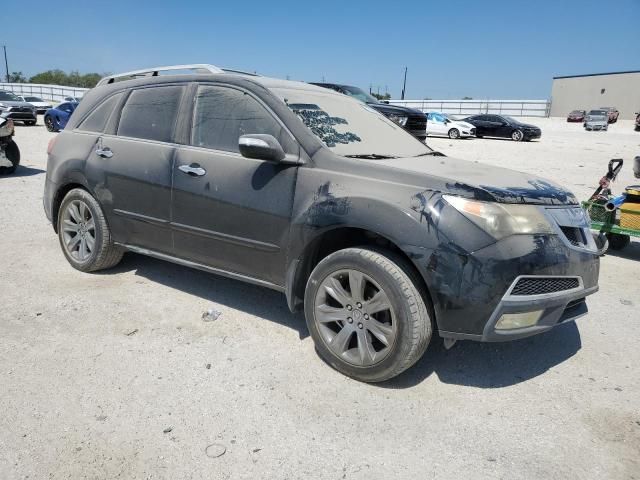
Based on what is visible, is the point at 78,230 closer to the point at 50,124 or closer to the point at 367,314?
the point at 367,314

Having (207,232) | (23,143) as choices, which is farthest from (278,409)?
(23,143)

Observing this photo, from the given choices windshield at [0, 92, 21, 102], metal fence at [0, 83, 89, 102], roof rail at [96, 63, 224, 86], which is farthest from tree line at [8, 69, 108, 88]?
roof rail at [96, 63, 224, 86]

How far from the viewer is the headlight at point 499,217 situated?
8.65 ft

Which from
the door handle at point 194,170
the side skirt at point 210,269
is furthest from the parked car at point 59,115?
the door handle at point 194,170

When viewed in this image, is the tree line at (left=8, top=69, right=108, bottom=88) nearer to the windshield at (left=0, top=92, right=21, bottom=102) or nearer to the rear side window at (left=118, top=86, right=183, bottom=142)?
the windshield at (left=0, top=92, right=21, bottom=102)

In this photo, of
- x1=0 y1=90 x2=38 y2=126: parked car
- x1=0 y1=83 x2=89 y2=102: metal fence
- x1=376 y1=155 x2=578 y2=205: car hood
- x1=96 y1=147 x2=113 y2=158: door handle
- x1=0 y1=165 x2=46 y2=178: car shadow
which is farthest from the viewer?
x1=0 y1=83 x2=89 y2=102: metal fence

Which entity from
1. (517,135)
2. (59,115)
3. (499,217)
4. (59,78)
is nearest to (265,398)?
(499,217)

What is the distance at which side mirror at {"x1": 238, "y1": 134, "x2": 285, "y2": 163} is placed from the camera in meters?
3.10

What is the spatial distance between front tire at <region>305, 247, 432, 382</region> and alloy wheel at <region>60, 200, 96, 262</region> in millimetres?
2431

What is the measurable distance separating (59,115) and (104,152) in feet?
64.6

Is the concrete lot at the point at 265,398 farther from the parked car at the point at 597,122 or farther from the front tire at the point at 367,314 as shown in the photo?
the parked car at the point at 597,122

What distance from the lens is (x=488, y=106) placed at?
5012cm

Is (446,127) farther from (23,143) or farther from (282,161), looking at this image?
(282,161)

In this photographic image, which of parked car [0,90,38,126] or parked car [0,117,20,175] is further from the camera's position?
parked car [0,90,38,126]
